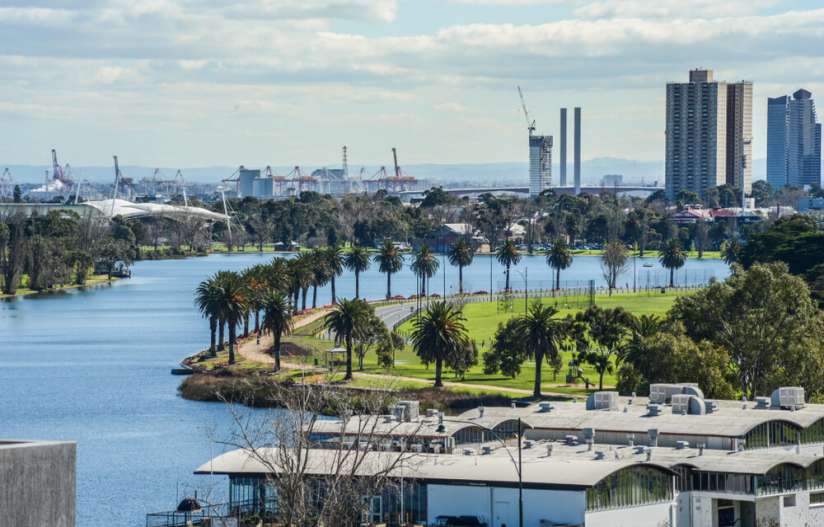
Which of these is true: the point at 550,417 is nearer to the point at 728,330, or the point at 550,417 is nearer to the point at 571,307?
the point at 728,330

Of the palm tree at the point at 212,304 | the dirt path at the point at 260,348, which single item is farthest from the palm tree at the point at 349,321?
the palm tree at the point at 212,304

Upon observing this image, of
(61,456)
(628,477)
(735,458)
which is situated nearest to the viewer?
(61,456)

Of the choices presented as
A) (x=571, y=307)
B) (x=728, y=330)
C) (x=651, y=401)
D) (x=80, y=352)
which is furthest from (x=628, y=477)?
(x=571, y=307)

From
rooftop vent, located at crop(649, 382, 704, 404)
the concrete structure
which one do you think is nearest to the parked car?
rooftop vent, located at crop(649, 382, 704, 404)

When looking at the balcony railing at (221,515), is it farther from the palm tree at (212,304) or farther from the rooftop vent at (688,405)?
the palm tree at (212,304)

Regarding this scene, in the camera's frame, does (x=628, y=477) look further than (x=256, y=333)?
No
